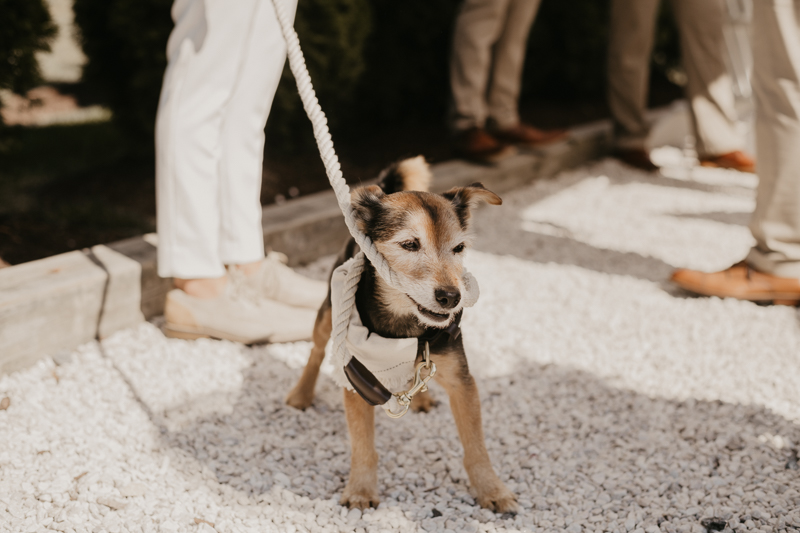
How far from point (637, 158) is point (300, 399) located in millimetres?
5243

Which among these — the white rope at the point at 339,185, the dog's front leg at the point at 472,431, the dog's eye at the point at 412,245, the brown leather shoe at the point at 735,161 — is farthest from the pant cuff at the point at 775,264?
the brown leather shoe at the point at 735,161

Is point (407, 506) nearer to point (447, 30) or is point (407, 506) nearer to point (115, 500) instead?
point (115, 500)

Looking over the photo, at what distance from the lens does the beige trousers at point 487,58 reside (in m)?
5.00

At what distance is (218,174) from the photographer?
2.71m

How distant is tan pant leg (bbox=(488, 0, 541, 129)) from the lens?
17.3ft

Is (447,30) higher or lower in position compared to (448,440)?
higher

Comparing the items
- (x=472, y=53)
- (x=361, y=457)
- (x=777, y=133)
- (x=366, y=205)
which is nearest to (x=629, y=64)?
(x=472, y=53)

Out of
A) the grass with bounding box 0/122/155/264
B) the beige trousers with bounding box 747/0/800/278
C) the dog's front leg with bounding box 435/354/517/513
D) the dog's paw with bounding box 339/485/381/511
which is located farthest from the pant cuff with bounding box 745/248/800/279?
the grass with bounding box 0/122/155/264

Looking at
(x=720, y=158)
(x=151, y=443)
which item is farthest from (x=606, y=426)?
(x=720, y=158)

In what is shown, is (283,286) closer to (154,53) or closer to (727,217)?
(154,53)

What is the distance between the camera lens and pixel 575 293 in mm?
3564

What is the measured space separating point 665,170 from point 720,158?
522 millimetres

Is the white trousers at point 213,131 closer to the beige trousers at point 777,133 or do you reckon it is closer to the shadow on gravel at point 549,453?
the shadow on gravel at point 549,453

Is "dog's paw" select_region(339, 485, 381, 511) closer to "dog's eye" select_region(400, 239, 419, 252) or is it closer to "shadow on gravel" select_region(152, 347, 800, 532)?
"shadow on gravel" select_region(152, 347, 800, 532)
